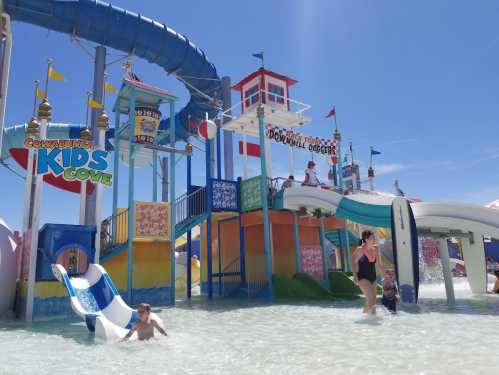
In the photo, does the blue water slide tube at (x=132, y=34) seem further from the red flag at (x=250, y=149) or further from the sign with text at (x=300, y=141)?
the sign with text at (x=300, y=141)

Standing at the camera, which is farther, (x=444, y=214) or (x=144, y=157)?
(x=144, y=157)

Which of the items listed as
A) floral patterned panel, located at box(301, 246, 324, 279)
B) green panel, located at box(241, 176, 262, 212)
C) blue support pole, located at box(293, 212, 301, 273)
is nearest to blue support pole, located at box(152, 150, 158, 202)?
green panel, located at box(241, 176, 262, 212)

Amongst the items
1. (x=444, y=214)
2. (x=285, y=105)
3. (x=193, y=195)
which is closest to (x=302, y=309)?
(x=444, y=214)

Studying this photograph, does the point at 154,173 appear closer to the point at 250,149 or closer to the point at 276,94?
the point at 250,149

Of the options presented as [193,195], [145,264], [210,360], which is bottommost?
[210,360]

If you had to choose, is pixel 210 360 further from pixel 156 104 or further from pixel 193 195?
pixel 156 104

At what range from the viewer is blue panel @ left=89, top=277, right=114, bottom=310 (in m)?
8.77

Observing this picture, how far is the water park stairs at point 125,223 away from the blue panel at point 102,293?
357 cm

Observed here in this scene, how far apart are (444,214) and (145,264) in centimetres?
886

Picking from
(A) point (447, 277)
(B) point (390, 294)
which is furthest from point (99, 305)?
(A) point (447, 277)

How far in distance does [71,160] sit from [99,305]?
12.2 ft

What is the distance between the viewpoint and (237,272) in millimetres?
16312

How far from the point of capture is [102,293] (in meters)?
9.11

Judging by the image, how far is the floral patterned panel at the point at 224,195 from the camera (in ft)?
48.1
